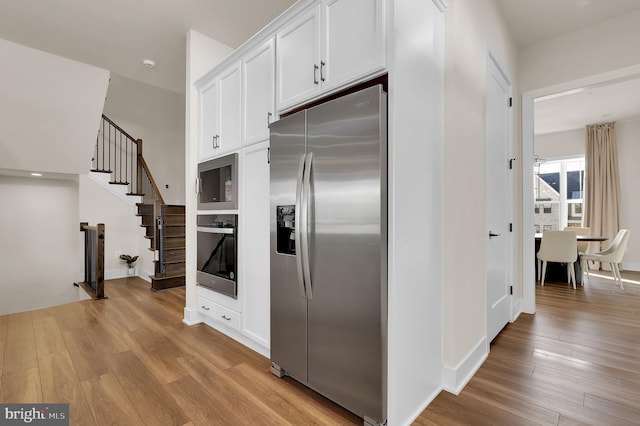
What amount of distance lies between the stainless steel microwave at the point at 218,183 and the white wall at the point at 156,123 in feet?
13.8

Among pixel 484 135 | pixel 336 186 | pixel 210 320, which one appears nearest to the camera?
pixel 336 186

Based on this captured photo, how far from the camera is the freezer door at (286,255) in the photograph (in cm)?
186

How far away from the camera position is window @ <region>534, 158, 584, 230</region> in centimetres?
714

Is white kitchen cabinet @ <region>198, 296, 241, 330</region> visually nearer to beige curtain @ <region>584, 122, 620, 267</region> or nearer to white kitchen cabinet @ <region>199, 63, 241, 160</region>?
white kitchen cabinet @ <region>199, 63, 241, 160</region>

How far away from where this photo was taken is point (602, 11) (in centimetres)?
286

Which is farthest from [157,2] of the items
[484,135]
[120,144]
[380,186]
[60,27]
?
[120,144]

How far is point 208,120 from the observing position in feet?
10.2

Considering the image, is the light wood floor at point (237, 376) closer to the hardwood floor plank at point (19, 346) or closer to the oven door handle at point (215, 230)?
the hardwood floor plank at point (19, 346)

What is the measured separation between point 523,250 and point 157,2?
14.9 feet

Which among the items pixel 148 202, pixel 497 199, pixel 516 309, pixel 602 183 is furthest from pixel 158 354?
pixel 602 183

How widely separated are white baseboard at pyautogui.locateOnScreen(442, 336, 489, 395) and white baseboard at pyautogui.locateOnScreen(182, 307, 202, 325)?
2.44m

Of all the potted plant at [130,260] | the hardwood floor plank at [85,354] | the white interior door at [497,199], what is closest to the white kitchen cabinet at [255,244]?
the hardwood floor plank at [85,354]

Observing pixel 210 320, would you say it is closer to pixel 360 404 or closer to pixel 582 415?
pixel 360 404

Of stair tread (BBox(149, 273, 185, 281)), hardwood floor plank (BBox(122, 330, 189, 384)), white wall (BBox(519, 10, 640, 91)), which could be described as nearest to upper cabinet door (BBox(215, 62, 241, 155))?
hardwood floor plank (BBox(122, 330, 189, 384))
